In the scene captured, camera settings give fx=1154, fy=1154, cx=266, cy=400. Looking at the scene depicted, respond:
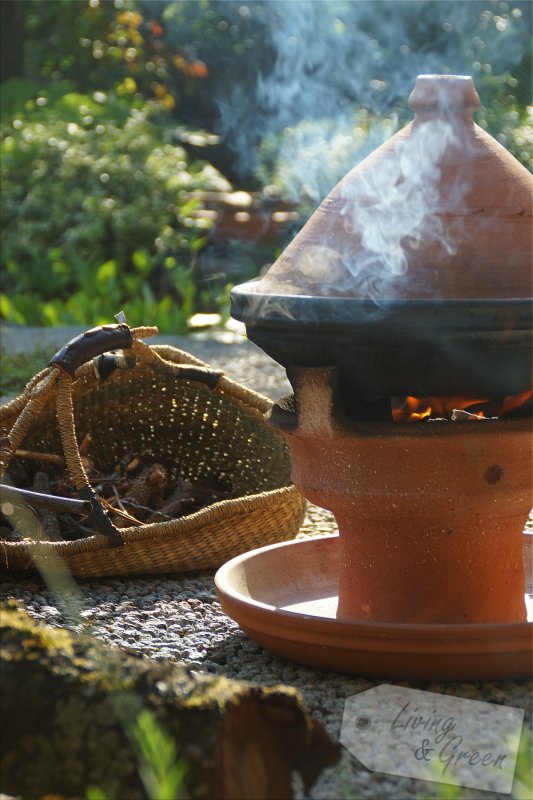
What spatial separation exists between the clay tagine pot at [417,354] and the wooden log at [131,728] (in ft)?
2.54

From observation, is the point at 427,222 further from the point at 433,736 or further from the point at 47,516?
the point at 47,516

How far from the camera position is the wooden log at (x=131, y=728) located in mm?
1845

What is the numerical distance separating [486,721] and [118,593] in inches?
55.6

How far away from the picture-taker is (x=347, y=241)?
266 cm

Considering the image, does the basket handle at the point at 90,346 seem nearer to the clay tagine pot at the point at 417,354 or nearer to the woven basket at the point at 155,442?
the woven basket at the point at 155,442

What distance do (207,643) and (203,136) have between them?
1017cm

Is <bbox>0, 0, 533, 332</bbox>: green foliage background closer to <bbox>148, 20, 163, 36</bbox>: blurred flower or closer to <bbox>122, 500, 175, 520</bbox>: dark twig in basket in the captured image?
<bbox>148, 20, 163, 36</bbox>: blurred flower

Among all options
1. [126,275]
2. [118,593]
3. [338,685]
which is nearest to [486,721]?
[338,685]

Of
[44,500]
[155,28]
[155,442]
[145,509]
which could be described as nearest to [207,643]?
[44,500]

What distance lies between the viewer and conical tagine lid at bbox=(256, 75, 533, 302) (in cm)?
251

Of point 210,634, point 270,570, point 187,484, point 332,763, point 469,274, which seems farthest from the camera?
point 187,484

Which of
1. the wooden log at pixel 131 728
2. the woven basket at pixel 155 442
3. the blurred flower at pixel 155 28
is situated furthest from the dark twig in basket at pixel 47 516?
the blurred flower at pixel 155 28

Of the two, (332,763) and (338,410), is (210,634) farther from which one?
(332,763)

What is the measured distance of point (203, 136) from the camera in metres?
12.5
